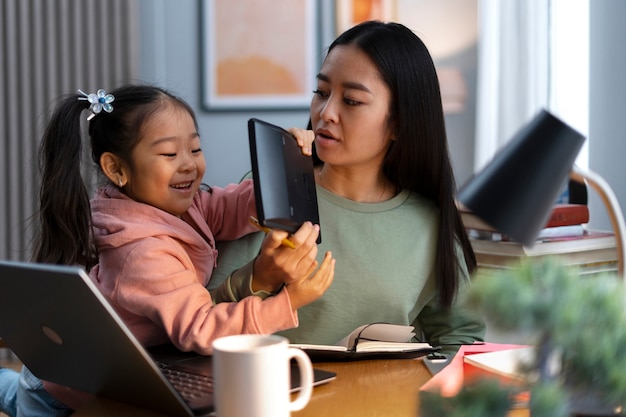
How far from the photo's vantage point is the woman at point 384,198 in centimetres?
145

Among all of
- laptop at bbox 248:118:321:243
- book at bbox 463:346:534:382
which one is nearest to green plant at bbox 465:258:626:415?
book at bbox 463:346:534:382

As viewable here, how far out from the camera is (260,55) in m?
3.93

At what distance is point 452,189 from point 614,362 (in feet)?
3.39

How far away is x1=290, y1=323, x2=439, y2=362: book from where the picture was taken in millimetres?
1162

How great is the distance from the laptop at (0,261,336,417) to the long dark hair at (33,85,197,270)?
27 cm

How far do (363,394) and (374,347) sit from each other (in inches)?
7.4

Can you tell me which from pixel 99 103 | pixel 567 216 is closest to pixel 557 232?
pixel 567 216

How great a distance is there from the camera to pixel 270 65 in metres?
3.93

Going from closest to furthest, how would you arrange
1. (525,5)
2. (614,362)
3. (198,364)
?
(614,362), (198,364), (525,5)

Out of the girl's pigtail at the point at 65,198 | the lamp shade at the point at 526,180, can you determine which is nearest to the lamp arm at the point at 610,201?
the lamp shade at the point at 526,180

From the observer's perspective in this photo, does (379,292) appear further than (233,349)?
Yes

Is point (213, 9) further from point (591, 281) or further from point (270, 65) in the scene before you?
point (591, 281)

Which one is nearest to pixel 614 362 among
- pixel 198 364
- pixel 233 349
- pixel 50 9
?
pixel 233 349

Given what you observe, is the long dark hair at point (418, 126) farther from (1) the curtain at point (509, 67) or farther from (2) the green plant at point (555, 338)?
(1) the curtain at point (509, 67)
